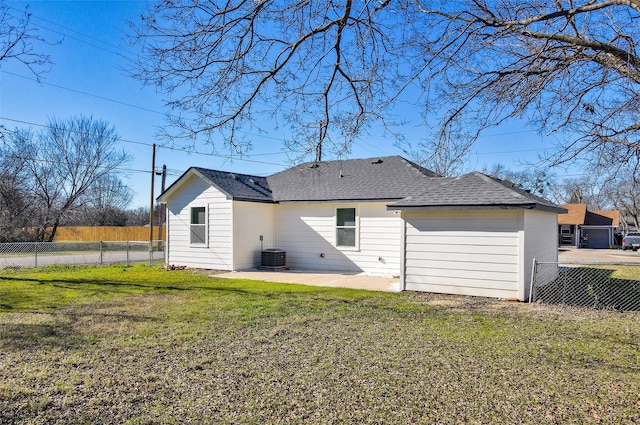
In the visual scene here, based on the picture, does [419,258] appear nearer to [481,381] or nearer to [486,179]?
[486,179]

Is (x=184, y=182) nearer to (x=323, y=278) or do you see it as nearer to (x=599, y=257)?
(x=323, y=278)

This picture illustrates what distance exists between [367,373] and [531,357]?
2157 millimetres

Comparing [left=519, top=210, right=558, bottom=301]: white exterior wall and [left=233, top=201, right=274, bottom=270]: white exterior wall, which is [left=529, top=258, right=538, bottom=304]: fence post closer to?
[left=519, top=210, right=558, bottom=301]: white exterior wall

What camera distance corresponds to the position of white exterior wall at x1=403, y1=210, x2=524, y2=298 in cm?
893

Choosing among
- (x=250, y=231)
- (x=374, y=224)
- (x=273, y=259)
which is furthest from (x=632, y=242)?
(x=250, y=231)

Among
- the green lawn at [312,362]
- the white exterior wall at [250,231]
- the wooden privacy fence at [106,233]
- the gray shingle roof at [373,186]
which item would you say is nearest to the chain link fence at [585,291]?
the green lawn at [312,362]

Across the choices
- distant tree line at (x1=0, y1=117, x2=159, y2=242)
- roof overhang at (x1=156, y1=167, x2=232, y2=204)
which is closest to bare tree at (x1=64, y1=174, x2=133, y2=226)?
distant tree line at (x1=0, y1=117, x2=159, y2=242)

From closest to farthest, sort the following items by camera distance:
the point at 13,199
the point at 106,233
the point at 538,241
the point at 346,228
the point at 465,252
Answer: the point at 465,252
the point at 538,241
the point at 346,228
the point at 13,199
the point at 106,233

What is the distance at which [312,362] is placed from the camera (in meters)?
4.70

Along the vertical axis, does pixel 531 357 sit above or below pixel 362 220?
below

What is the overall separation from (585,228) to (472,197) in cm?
3748

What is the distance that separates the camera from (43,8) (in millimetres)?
6406

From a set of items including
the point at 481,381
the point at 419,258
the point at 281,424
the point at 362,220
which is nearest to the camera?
the point at 281,424

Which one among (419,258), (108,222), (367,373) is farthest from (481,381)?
(108,222)
